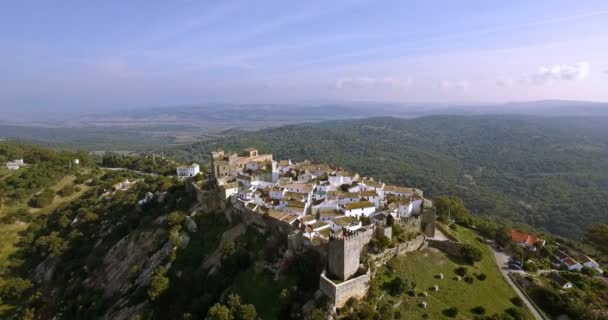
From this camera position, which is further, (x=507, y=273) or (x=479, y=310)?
(x=507, y=273)

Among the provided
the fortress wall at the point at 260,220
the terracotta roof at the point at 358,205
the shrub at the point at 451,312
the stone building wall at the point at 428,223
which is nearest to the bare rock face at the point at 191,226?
the fortress wall at the point at 260,220

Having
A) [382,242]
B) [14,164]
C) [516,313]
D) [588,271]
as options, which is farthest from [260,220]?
[14,164]

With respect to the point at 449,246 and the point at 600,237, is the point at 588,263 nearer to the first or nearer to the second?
the point at 600,237

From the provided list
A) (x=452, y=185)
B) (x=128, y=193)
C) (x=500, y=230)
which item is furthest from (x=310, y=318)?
(x=452, y=185)

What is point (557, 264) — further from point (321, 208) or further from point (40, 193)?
point (40, 193)

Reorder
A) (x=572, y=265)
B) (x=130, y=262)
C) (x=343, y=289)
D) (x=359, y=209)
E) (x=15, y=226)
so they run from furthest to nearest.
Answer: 1. (x=15, y=226)
2. (x=130, y=262)
3. (x=572, y=265)
4. (x=359, y=209)
5. (x=343, y=289)

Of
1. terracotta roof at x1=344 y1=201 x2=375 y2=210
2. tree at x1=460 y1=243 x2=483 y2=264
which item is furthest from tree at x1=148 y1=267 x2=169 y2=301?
tree at x1=460 y1=243 x2=483 y2=264

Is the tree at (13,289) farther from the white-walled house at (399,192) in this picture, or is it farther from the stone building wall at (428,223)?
the stone building wall at (428,223)
